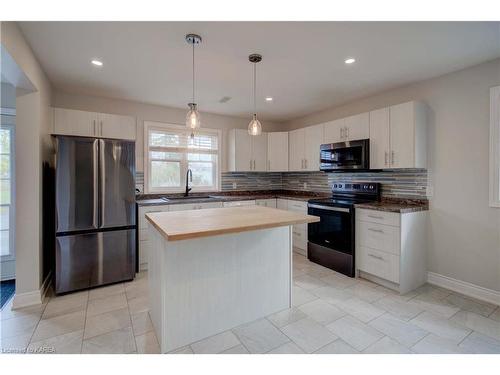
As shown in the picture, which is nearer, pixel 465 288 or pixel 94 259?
pixel 465 288

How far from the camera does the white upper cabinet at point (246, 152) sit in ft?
14.5

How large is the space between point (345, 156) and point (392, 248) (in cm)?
136

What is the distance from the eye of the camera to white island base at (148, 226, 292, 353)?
68.9 inches

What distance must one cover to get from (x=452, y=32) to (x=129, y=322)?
359cm

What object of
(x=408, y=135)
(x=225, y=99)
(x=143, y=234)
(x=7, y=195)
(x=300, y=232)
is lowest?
(x=300, y=232)

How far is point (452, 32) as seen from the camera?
76.4 inches

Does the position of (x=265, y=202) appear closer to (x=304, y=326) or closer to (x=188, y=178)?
(x=188, y=178)

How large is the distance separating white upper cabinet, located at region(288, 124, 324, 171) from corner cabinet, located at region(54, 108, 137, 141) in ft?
8.78

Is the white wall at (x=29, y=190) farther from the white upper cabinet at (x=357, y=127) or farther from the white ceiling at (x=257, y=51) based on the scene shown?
the white upper cabinet at (x=357, y=127)

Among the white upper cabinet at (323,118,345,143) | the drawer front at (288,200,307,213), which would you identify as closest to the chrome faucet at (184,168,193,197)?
the drawer front at (288,200,307,213)

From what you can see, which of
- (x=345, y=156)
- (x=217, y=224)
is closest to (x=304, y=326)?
(x=217, y=224)

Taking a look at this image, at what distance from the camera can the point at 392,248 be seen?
270 centimetres
